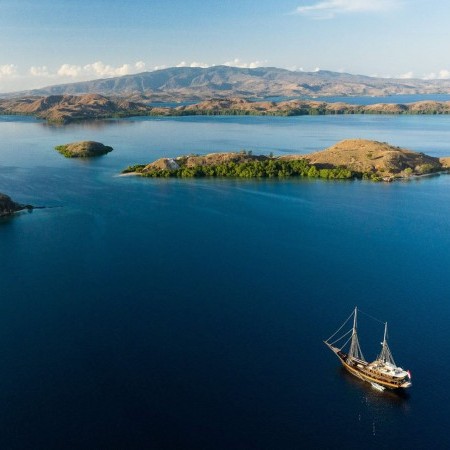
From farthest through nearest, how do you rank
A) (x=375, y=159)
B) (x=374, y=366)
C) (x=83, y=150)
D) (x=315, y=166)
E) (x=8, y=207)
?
(x=83, y=150), (x=375, y=159), (x=315, y=166), (x=8, y=207), (x=374, y=366)

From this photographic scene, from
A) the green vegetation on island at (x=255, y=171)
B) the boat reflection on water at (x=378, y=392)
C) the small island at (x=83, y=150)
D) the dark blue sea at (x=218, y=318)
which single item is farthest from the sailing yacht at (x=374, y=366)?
the small island at (x=83, y=150)

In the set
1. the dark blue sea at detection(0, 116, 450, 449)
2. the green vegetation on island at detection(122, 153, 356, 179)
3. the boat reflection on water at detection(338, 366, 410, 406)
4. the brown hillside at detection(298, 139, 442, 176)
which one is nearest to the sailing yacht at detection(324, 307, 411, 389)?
the boat reflection on water at detection(338, 366, 410, 406)

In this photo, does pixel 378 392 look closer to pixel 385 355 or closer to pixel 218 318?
pixel 385 355

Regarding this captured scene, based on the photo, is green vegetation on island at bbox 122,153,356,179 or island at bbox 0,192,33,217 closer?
island at bbox 0,192,33,217

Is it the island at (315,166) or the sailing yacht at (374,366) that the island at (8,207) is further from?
the sailing yacht at (374,366)

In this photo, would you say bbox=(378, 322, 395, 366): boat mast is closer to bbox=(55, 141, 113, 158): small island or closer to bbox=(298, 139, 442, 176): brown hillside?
bbox=(298, 139, 442, 176): brown hillside

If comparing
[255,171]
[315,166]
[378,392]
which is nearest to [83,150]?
[255,171]
